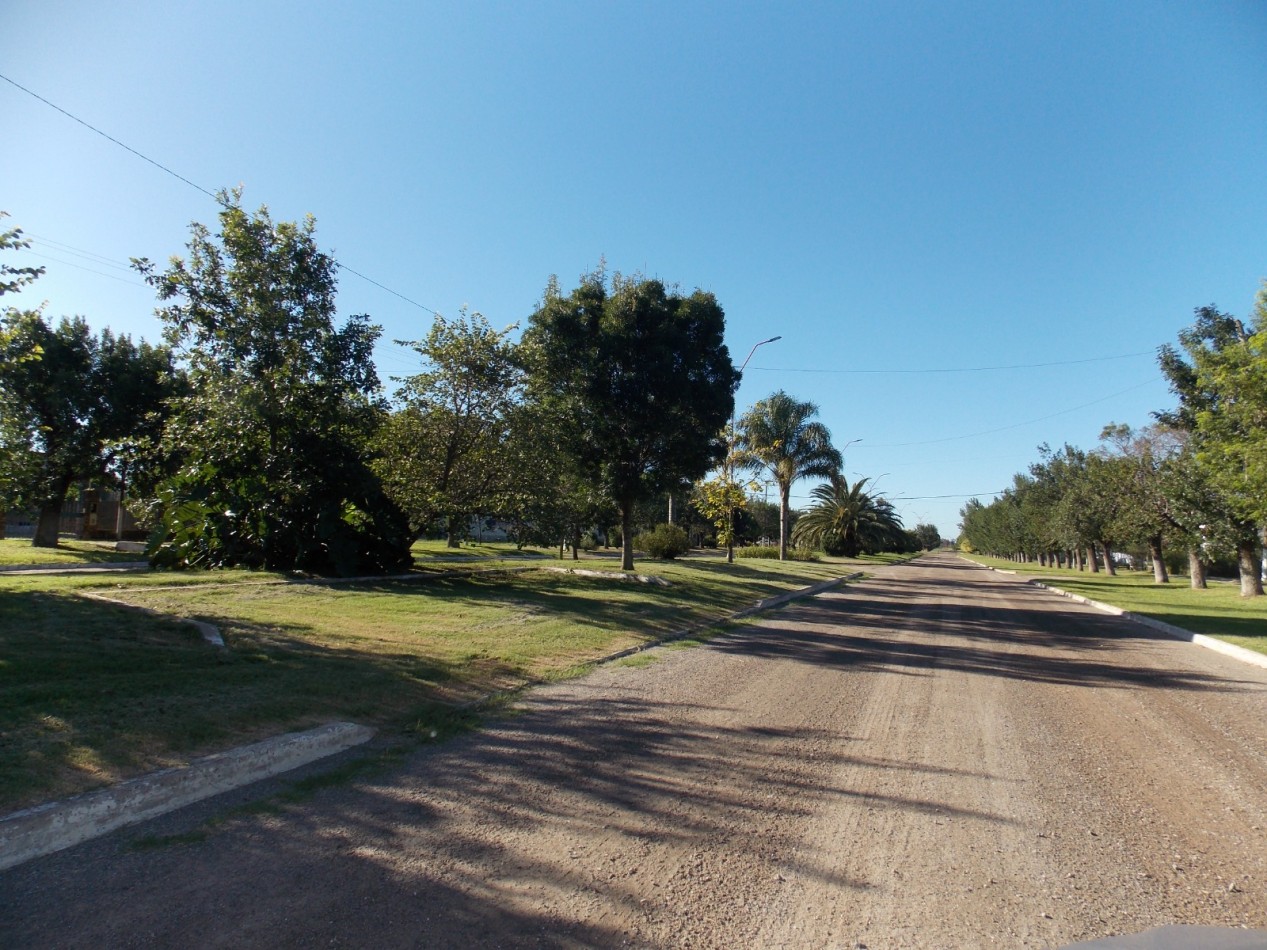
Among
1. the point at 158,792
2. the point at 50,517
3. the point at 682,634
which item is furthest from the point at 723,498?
the point at 158,792

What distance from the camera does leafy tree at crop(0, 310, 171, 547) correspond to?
24125mm

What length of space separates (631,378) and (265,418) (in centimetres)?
933

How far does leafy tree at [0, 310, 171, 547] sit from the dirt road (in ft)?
76.7

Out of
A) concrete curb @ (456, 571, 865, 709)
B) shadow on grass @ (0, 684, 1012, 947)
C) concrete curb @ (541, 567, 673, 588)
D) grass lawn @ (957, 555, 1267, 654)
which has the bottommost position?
shadow on grass @ (0, 684, 1012, 947)

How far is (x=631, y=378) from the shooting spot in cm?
2103

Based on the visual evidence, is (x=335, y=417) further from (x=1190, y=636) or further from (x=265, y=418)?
(x=1190, y=636)

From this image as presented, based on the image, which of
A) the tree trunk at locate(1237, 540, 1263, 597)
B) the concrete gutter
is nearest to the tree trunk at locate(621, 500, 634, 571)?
the concrete gutter

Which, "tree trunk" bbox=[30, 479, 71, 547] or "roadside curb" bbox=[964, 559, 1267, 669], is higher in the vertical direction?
"tree trunk" bbox=[30, 479, 71, 547]

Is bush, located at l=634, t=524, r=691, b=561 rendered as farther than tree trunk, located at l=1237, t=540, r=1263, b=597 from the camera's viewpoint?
Yes

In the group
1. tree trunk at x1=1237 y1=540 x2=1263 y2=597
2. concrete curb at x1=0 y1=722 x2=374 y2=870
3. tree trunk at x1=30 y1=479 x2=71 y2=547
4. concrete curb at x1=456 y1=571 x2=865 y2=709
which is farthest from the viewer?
tree trunk at x1=30 y1=479 x2=71 y2=547

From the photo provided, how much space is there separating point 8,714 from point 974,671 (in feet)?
33.1

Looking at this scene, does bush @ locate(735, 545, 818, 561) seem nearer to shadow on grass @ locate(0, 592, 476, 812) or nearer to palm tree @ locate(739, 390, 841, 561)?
palm tree @ locate(739, 390, 841, 561)

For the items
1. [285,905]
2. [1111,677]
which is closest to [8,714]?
[285,905]

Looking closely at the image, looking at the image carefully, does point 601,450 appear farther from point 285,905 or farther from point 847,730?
point 285,905
